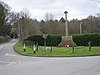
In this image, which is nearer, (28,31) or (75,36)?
(75,36)

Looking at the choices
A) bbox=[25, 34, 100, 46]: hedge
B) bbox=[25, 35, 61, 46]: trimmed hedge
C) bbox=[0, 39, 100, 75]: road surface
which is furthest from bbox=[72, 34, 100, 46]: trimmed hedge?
bbox=[0, 39, 100, 75]: road surface

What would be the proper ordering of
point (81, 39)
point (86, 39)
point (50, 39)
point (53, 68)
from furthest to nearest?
point (50, 39)
point (81, 39)
point (86, 39)
point (53, 68)

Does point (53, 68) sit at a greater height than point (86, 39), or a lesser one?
lesser

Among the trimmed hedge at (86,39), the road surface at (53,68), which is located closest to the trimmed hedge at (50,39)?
the trimmed hedge at (86,39)

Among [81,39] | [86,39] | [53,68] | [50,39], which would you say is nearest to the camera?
[53,68]

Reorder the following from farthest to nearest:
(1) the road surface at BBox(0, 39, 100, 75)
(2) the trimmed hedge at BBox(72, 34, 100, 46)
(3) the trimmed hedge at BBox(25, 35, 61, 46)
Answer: (3) the trimmed hedge at BBox(25, 35, 61, 46) < (2) the trimmed hedge at BBox(72, 34, 100, 46) < (1) the road surface at BBox(0, 39, 100, 75)

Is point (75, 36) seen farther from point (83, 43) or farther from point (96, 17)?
point (96, 17)

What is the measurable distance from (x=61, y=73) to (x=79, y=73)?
1004 mm

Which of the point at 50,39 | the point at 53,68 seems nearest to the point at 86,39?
the point at 50,39

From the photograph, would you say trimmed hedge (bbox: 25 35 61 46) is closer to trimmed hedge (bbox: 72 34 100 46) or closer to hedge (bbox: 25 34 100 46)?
hedge (bbox: 25 34 100 46)

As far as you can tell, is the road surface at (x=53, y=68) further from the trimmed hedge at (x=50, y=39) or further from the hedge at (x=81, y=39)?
Result: the trimmed hedge at (x=50, y=39)

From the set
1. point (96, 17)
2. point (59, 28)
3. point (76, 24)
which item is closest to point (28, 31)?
point (59, 28)

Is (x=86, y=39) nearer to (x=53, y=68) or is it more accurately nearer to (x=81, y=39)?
Answer: (x=81, y=39)

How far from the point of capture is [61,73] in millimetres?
14766
